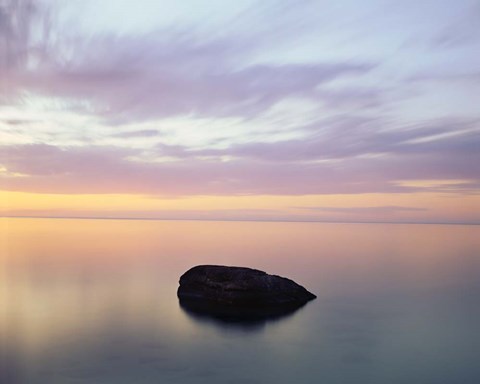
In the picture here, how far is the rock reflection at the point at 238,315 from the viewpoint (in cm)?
2887

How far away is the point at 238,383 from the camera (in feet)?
66.1

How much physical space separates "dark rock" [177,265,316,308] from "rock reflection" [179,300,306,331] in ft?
0.25

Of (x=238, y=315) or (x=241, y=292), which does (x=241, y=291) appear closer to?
(x=241, y=292)

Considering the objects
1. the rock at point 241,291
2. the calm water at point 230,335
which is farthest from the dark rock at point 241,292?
the calm water at point 230,335

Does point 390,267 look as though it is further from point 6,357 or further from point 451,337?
point 6,357

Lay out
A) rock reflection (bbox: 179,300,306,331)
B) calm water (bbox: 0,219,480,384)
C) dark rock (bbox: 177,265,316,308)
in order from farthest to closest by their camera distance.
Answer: dark rock (bbox: 177,265,316,308) → rock reflection (bbox: 179,300,306,331) → calm water (bbox: 0,219,480,384)

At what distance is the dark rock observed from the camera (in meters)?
32.7

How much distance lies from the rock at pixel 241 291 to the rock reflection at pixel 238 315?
199mm

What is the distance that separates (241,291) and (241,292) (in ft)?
0.26

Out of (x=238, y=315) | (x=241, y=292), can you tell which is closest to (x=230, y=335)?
(x=238, y=315)

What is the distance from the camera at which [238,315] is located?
30.7m

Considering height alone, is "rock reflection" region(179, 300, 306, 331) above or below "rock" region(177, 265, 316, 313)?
below

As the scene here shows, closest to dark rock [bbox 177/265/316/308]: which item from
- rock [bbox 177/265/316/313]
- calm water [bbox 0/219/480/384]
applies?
rock [bbox 177/265/316/313]

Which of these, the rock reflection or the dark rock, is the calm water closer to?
the rock reflection
